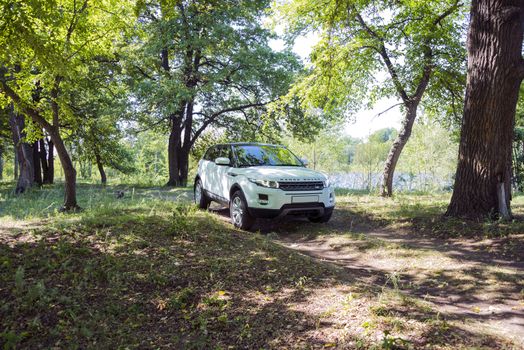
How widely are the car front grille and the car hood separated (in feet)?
0.20

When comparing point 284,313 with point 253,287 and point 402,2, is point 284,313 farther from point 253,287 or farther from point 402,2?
point 402,2

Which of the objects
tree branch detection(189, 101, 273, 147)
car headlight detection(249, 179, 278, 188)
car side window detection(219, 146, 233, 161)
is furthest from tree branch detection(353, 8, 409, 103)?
tree branch detection(189, 101, 273, 147)

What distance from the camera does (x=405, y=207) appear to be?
983 centimetres

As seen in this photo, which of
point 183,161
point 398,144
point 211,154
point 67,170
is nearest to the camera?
point 67,170

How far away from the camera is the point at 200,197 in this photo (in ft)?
32.6

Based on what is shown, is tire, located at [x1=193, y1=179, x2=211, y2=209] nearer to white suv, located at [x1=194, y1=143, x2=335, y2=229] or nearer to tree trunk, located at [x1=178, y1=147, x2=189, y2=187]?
white suv, located at [x1=194, y1=143, x2=335, y2=229]

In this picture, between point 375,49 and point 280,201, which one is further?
point 375,49

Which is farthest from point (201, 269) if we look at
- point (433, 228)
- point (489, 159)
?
point (489, 159)

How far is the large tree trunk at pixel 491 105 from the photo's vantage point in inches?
276

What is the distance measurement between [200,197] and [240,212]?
2568 mm

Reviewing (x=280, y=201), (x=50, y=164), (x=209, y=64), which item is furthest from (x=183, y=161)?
(x=280, y=201)

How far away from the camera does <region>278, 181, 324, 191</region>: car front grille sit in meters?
7.24

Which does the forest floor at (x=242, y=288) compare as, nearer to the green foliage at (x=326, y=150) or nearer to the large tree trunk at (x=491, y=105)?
the large tree trunk at (x=491, y=105)

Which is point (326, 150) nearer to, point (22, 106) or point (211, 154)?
point (211, 154)
